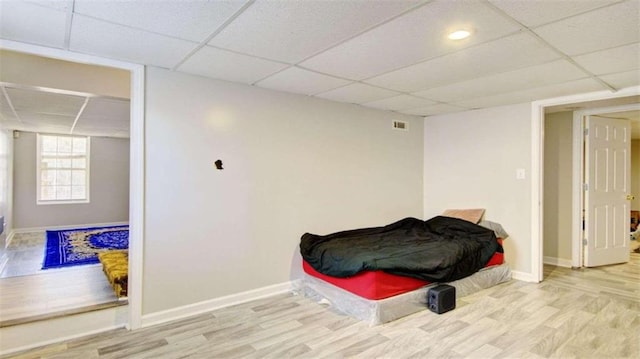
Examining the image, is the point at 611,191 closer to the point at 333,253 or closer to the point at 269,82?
the point at 333,253

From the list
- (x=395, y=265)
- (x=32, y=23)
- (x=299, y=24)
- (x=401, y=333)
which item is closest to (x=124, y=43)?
(x=32, y=23)

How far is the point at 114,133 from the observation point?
7.79 m

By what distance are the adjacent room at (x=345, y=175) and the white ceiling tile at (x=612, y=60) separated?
23 mm

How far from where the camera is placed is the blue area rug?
4.93m

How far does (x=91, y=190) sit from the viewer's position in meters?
8.34

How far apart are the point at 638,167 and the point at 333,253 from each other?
28.2ft

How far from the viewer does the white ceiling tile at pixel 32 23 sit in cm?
188

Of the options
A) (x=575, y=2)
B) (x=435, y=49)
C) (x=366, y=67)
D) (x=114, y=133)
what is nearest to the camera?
(x=575, y=2)

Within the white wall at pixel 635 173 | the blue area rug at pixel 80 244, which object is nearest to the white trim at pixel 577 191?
the white wall at pixel 635 173

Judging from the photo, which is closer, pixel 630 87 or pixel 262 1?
pixel 262 1

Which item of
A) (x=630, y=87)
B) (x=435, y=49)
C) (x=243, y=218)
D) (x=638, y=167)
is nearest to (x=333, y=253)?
(x=243, y=218)

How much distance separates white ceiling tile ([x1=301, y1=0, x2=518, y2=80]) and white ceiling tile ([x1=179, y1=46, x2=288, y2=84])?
36cm

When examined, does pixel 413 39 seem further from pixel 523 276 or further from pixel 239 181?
pixel 523 276

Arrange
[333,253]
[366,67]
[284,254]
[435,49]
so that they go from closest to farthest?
1. [435,49]
2. [366,67]
3. [333,253]
4. [284,254]
